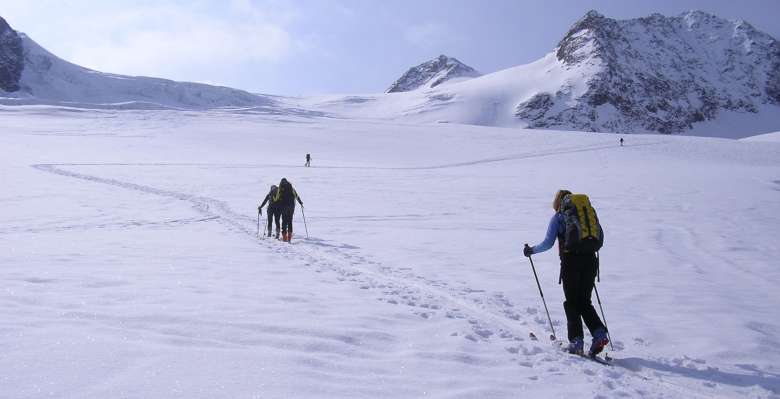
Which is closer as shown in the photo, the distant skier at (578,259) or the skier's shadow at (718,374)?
the skier's shadow at (718,374)

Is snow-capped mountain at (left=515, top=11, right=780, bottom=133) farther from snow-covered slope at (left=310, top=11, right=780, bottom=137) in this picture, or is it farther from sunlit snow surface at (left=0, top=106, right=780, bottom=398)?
sunlit snow surface at (left=0, top=106, right=780, bottom=398)

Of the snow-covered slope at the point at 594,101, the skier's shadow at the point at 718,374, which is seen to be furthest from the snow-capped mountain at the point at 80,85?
the skier's shadow at the point at 718,374

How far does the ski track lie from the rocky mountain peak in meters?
164

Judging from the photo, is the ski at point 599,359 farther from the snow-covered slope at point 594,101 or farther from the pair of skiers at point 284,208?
the snow-covered slope at point 594,101

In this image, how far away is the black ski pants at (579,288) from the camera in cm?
539

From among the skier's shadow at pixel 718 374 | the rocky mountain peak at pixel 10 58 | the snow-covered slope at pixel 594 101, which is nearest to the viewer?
the skier's shadow at pixel 718 374

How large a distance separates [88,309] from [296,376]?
2.83 meters

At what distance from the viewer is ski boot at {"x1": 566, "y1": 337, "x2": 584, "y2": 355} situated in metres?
5.32

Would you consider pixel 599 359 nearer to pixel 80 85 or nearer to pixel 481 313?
pixel 481 313

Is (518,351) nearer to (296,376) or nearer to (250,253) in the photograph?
(296,376)

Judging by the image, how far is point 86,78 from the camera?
494ft

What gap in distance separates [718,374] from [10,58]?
181m

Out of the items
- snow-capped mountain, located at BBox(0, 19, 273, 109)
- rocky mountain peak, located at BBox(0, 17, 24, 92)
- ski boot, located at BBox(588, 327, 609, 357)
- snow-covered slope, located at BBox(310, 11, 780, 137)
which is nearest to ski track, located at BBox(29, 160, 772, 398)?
ski boot, located at BBox(588, 327, 609, 357)

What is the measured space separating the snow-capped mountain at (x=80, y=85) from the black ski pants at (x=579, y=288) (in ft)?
479
